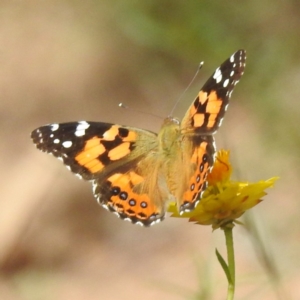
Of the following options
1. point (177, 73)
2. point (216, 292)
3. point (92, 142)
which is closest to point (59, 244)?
point (216, 292)

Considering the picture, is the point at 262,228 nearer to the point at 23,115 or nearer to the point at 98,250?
the point at 98,250

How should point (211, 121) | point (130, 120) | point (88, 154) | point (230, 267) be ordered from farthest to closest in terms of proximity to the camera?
point (130, 120) < point (88, 154) < point (211, 121) < point (230, 267)

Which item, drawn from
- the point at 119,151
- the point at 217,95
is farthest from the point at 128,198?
the point at 217,95

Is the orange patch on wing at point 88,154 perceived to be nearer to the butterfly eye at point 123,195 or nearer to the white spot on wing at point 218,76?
the butterfly eye at point 123,195

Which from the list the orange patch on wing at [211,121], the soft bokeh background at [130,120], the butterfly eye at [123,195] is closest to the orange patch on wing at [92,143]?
the butterfly eye at [123,195]

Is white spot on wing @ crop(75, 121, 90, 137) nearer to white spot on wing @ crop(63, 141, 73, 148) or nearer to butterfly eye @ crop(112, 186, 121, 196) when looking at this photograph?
white spot on wing @ crop(63, 141, 73, 148)

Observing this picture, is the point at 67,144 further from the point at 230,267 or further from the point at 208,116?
the point at 230,267
